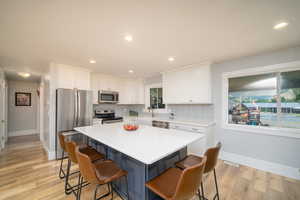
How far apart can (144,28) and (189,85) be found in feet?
Answer: 6.98

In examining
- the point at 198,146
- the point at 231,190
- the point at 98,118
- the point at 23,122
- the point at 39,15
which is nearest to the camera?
the point at 39,15

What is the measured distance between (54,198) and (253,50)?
4157 millimetres

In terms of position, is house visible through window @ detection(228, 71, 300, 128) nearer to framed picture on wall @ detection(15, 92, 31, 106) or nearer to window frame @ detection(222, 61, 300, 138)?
window frame @ detection(222, 61, 300, 138)

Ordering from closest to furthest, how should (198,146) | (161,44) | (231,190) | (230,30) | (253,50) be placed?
(230,30), (231,190), (161,44), (253,50), (198,146)

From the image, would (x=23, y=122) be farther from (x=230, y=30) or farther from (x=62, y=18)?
(x=230, y=30)

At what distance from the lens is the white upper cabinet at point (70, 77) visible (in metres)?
3.13

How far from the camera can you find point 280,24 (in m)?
1.62

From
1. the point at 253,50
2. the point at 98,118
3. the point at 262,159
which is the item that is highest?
the point at 253,50

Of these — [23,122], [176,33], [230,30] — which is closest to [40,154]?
[23,122]

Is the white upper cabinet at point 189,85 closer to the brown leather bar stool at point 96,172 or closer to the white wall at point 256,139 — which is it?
the white wall at point 256,139

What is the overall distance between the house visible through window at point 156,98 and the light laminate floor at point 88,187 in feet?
8.13

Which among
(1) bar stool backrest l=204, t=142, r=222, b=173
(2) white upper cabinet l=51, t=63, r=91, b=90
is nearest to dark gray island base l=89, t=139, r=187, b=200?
(1) bar stool backrest l=204, t=142, r=222, b=173

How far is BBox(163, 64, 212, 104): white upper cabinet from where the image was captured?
3.11m

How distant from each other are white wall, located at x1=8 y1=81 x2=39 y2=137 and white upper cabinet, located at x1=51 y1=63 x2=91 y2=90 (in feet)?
12.3
